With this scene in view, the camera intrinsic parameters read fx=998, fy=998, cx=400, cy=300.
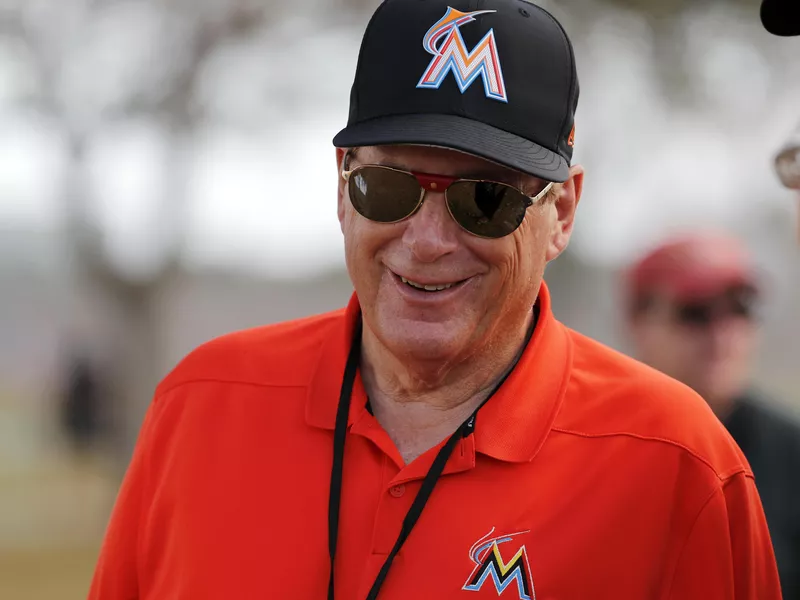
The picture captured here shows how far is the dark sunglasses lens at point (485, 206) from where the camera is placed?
7.82 ft

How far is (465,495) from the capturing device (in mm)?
2402

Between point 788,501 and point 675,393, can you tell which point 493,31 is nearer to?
point 675,393

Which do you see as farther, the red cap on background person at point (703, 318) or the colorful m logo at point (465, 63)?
the red cap on background person at point (703, 318)

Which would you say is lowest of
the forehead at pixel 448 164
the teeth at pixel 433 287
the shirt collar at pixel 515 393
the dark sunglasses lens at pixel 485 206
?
the shirt collar at pixel 515 393

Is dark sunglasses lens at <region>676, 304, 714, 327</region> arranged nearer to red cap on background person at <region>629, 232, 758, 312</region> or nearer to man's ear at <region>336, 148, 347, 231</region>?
red cap on background person at <region>629, 232, 758, 312</region>

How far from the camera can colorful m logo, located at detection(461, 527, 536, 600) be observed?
2.28 metres

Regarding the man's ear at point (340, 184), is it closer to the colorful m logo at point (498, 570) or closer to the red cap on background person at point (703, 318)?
the colorful m logo at point (498, 570)

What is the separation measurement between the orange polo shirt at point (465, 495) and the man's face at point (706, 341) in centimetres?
165

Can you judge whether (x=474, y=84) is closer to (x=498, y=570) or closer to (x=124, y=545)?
(x=498, y=570)

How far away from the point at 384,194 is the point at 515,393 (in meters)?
0.62

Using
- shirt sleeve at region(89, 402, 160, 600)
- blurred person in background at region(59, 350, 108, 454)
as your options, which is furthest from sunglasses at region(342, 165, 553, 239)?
blurred person in background at region(59, 350, 108, 454)

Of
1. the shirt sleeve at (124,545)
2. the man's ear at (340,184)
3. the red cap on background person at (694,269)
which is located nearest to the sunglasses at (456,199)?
the man's ear at (340,184)

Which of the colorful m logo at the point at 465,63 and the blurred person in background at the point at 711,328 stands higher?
the colorful m logo at the point at 465,63

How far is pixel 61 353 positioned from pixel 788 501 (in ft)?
66.1
